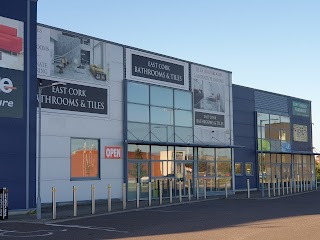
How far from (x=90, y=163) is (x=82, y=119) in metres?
2.38

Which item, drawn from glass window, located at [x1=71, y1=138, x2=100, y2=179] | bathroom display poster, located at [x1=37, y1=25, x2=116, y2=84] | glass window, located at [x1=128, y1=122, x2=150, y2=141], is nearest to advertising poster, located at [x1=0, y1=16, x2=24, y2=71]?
bathroom display poster, located at [x1=37, y1=25, x2=116, y2=84]

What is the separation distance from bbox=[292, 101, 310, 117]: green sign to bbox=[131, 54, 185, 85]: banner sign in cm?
1646

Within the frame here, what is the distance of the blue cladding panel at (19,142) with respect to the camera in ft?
74.6

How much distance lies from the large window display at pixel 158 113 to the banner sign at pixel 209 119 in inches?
34.8

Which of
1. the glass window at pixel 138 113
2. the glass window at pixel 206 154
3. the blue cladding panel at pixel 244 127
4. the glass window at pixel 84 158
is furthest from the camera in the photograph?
the blue cladding panel at pixel 244 127

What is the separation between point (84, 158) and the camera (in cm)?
2805

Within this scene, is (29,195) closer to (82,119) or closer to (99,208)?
(99,208)

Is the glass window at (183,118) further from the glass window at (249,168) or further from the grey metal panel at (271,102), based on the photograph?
the grey metal panel at (271,102)

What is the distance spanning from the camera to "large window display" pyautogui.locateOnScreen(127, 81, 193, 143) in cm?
3095

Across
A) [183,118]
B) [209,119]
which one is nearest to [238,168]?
[209,119]

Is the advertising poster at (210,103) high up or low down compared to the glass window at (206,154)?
up

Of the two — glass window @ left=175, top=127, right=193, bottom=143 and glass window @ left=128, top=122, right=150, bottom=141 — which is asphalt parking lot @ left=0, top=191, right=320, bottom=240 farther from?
glass window @ left=175, top=127, right=193, bottom=143

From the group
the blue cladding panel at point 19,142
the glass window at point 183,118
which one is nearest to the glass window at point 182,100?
the glass window at point 183,118

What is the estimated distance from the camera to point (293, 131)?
47250mm
